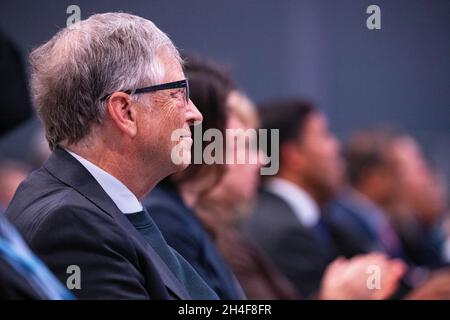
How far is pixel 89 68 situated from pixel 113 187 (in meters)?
0.24

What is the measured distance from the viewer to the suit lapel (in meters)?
1.66

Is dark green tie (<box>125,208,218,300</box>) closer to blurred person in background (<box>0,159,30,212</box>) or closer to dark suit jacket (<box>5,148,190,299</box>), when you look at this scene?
dark suit jacket (<box>5,148,190,299</box>)

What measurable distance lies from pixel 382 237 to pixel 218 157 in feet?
7.71

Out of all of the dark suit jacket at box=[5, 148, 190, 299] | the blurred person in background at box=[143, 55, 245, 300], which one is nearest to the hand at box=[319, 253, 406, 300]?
the blurred person in background at box=[143, 55, 245, 300]

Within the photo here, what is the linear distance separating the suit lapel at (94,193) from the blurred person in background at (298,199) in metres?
1.45

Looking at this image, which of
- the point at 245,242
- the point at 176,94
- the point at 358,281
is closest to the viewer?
the point at 176,94

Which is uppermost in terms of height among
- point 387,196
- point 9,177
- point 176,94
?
point 176,94

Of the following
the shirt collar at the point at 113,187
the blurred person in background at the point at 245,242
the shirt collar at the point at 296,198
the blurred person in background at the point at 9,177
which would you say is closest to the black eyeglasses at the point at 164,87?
the shirt collar at the point at 113,187

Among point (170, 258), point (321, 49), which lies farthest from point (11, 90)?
point (321, 49)

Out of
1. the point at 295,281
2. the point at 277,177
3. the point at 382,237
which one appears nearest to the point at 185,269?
the point at 295,281

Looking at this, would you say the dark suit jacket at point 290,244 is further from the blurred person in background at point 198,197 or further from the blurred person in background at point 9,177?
the blurred person in background at point 9,177

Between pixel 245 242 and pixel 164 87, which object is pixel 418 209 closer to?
Result: pixel 245 242

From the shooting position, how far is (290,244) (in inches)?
132

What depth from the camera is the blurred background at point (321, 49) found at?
2098mm
